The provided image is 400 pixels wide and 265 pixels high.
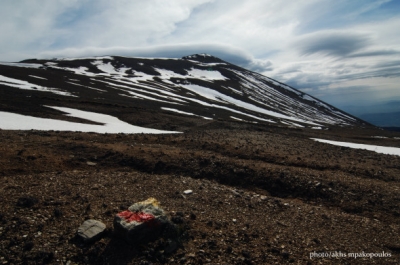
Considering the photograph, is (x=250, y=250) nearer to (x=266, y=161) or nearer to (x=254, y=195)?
(x=254, y=195)

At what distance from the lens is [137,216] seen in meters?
8.43

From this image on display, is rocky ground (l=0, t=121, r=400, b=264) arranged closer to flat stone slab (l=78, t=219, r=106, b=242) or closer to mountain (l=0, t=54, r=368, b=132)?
flat stone slab (l=78, t=219, r=106, b=242)

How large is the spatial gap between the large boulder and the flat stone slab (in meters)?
0.61

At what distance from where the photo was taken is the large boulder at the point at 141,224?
316 inches

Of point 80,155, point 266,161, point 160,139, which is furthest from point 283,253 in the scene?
point 160,139

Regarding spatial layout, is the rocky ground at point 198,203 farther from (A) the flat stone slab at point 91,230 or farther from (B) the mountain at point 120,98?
(B) the mountain at point 120,98

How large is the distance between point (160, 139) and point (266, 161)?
9942 mm

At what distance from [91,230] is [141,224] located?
171 centimetres

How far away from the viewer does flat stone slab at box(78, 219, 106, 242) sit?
809 centimetres

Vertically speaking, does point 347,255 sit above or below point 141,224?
below

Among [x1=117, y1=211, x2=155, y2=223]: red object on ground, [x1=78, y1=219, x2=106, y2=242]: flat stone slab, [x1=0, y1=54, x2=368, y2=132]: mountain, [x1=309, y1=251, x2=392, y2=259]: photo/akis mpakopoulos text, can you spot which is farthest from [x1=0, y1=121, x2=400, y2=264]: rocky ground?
[x1=0, y1=54, x2=368, y2=132]: mountain

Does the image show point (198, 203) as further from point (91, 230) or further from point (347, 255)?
point (347, 255)

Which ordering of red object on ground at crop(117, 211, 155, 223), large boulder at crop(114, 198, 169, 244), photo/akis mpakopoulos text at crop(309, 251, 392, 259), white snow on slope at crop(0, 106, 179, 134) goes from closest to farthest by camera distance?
large boulder at crop(114, 198, 169, 244), red object on ground at crop(117, 211, 155, 223), photo/akis mpakopoulos text at crop(309, 251, 392, 259), white snow on slope at crop(0, 106, 179, 134)

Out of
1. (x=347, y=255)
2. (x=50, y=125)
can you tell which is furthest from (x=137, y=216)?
(x=50, y=125)
